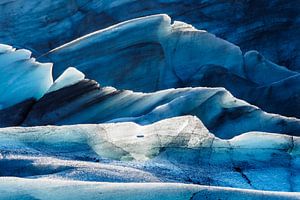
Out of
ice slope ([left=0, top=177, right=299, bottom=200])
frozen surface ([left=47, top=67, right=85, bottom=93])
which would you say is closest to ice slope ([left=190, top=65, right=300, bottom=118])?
A: frozen surface ([left=47, top=67, right=85, bottom=93])

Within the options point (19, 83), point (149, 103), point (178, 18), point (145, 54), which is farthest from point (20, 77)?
point (178, 18)

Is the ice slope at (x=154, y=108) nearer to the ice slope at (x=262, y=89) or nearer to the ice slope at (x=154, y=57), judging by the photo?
the ice slope at (x=154, y=57)

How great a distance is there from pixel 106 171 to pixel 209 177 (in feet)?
2.22

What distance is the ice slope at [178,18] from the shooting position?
1134cm

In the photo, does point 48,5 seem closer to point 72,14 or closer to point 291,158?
point 72,14

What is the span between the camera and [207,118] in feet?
20.4

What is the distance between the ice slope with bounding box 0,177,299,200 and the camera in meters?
3.10

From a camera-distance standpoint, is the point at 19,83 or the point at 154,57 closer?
the point at 19,83

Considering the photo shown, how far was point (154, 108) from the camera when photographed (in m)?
6.15

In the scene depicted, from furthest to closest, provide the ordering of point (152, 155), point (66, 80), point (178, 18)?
point (178, 18) < point (66, 80) < point (152, 155)

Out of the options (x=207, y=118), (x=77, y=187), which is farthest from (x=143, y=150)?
(x=207, y=118)

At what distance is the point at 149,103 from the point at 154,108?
147mm

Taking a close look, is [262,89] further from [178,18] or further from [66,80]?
[178,18]

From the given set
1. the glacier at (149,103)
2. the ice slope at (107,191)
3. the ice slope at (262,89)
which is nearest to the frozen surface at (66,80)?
the glacier at (149,103)
